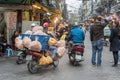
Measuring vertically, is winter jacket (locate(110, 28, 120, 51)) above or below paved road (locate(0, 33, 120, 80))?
above

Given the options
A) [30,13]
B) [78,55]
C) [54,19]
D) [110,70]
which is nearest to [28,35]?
[78,55]

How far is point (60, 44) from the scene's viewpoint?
1384 centimetres

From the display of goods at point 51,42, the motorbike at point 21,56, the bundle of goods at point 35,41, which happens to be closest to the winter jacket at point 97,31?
the display of goods at point 51,42

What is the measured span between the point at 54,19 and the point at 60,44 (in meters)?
→ 27.4

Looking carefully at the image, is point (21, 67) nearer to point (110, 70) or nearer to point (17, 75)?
point (17, 75)

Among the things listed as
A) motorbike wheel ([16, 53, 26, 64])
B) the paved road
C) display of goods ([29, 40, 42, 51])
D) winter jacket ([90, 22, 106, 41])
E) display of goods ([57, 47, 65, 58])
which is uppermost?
winter jacket ([90, 22, 106, 41])

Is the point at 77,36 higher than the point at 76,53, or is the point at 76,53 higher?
the point at 77,36

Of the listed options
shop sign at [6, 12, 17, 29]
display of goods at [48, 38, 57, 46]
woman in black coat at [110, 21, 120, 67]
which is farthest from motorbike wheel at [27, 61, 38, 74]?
shop sign at [6, 12, 17, 29]

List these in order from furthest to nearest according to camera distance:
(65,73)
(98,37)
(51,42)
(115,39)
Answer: (98,37)
(115,39)
(51,42)
(65,73)

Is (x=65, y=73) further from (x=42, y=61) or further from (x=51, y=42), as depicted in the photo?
(x=51, y=42)

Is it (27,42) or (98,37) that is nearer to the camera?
(27,42)

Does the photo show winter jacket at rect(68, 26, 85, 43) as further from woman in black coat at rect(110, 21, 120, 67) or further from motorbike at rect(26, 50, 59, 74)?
motorbike at rect(26, 50, 59, 74)

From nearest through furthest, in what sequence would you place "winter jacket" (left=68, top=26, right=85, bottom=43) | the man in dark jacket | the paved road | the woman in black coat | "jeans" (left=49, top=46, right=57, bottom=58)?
the paved road → "jeans" (left=49, top=46, right=57, bottom=58) → the woman in black coat → the man in dark jacket → "winter jacket" (left=68, top=26, right=85, bottom=43)

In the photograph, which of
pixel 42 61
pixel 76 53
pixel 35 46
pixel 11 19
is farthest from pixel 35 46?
pixel 11 19
